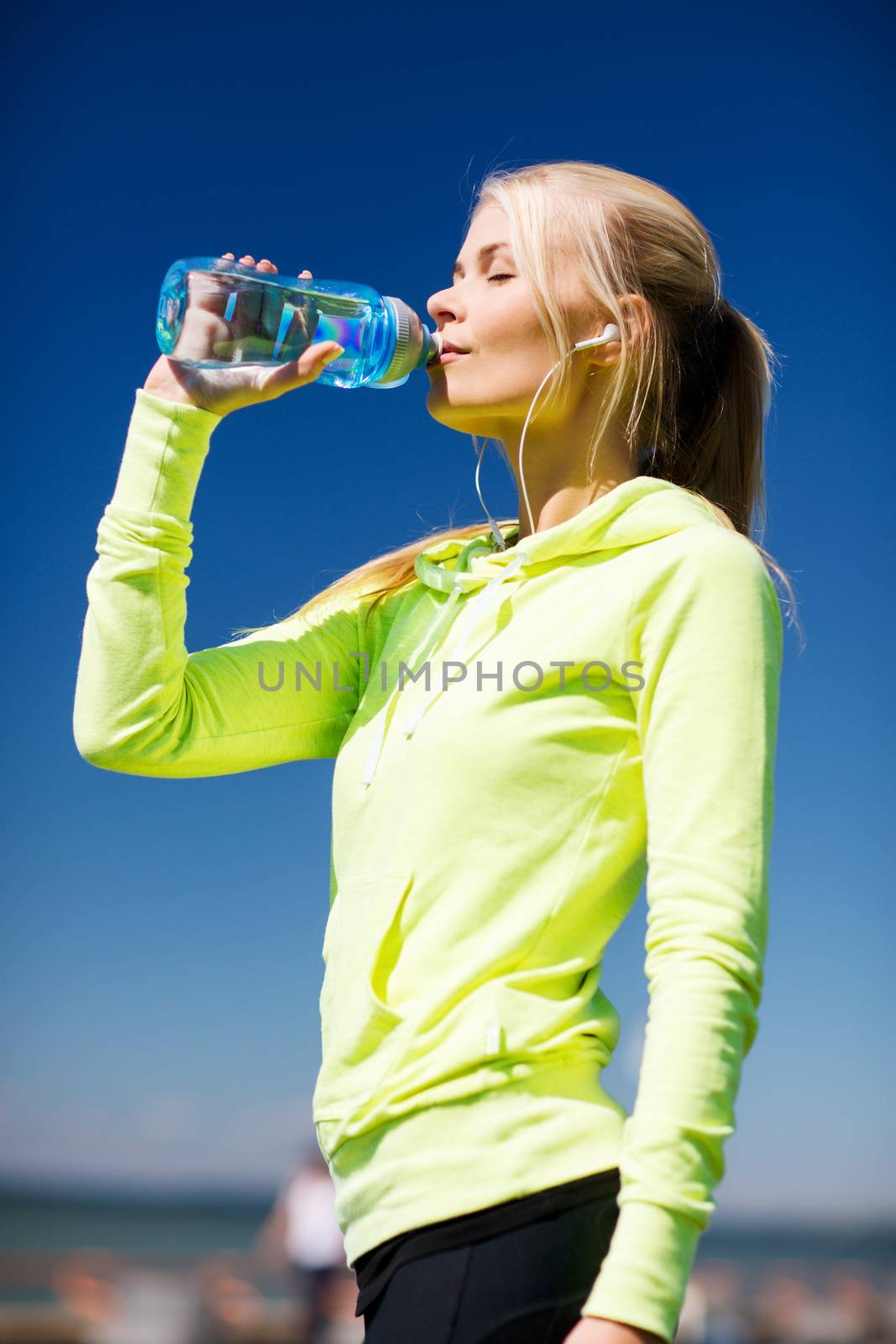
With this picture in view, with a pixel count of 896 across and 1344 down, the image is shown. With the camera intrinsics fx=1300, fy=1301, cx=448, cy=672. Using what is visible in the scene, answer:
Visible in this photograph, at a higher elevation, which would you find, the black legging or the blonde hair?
the blonde hair

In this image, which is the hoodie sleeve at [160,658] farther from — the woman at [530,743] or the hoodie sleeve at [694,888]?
the hoodie sleeve at [694,888]

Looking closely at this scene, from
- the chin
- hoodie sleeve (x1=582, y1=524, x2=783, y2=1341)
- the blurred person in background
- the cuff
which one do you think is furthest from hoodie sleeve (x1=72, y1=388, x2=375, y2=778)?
the blurred person in background

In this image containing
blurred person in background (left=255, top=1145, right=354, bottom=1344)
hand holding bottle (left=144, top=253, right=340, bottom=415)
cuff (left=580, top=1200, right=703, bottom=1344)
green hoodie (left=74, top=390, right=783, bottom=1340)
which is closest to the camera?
cuff (left=580, top=1200, right=703, bottom=1344)

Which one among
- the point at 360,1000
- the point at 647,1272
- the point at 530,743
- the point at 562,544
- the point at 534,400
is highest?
the point at 534,400

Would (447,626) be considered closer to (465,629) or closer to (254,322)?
(465,629)

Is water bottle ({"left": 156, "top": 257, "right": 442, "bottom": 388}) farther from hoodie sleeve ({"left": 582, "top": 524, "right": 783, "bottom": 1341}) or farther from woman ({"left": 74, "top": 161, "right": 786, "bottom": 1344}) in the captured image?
hoodie sleeve ({"left": 582, "top": 524, "right": 783, "bottom": 1341})

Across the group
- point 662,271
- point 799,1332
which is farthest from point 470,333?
point 799,1332

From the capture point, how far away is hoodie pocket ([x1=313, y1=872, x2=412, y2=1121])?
1.33 meters

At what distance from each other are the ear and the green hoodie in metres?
0.26

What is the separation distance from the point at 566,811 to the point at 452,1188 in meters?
0.39

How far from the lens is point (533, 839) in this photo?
4.45ft

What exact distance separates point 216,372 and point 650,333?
0.60 metres

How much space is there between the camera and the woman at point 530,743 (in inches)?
47.3

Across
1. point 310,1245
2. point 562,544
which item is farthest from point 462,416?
point 310,1245
